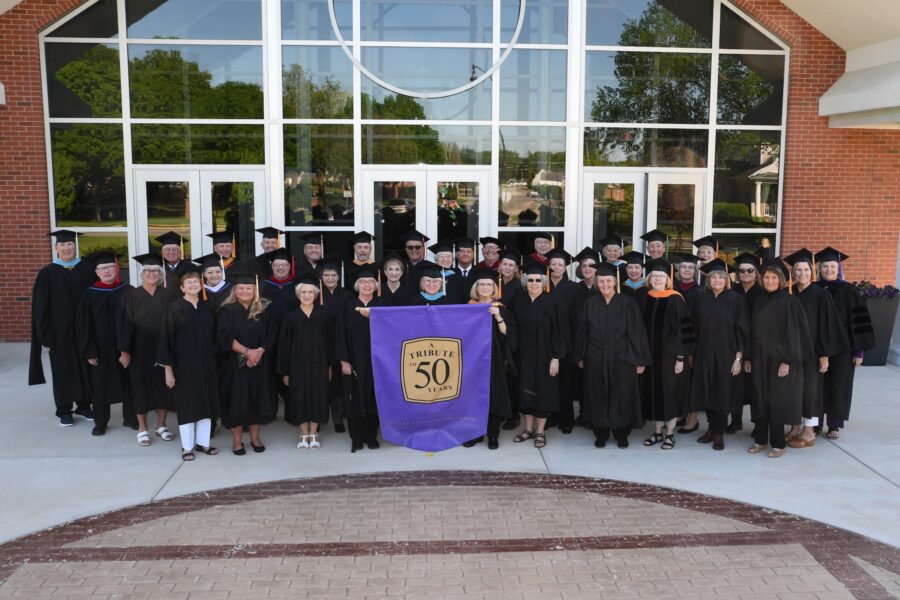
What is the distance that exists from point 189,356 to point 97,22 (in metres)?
7.19

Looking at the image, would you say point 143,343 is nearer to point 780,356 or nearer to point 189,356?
point 189,356

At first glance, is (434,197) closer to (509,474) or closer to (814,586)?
(509,474)

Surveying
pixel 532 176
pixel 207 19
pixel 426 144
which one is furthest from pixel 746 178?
pixel 207 19

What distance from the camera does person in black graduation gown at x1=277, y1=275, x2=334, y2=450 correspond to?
24.2ft

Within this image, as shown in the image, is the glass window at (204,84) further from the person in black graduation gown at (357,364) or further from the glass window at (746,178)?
the glass window at (746,178)

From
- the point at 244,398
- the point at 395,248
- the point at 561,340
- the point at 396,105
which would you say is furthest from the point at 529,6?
the point at 244,398

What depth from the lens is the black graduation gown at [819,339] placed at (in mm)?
7508

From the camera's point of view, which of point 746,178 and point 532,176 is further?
point 746,178

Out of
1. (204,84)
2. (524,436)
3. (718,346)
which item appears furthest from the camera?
(204,84)

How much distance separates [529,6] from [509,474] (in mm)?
8055

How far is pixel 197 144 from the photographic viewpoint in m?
12.0

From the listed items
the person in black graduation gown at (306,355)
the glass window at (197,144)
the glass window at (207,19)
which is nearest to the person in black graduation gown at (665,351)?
the person in black graduation gown at (306,355)

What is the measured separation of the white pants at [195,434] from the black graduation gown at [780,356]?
5.07m

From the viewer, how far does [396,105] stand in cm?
1205
